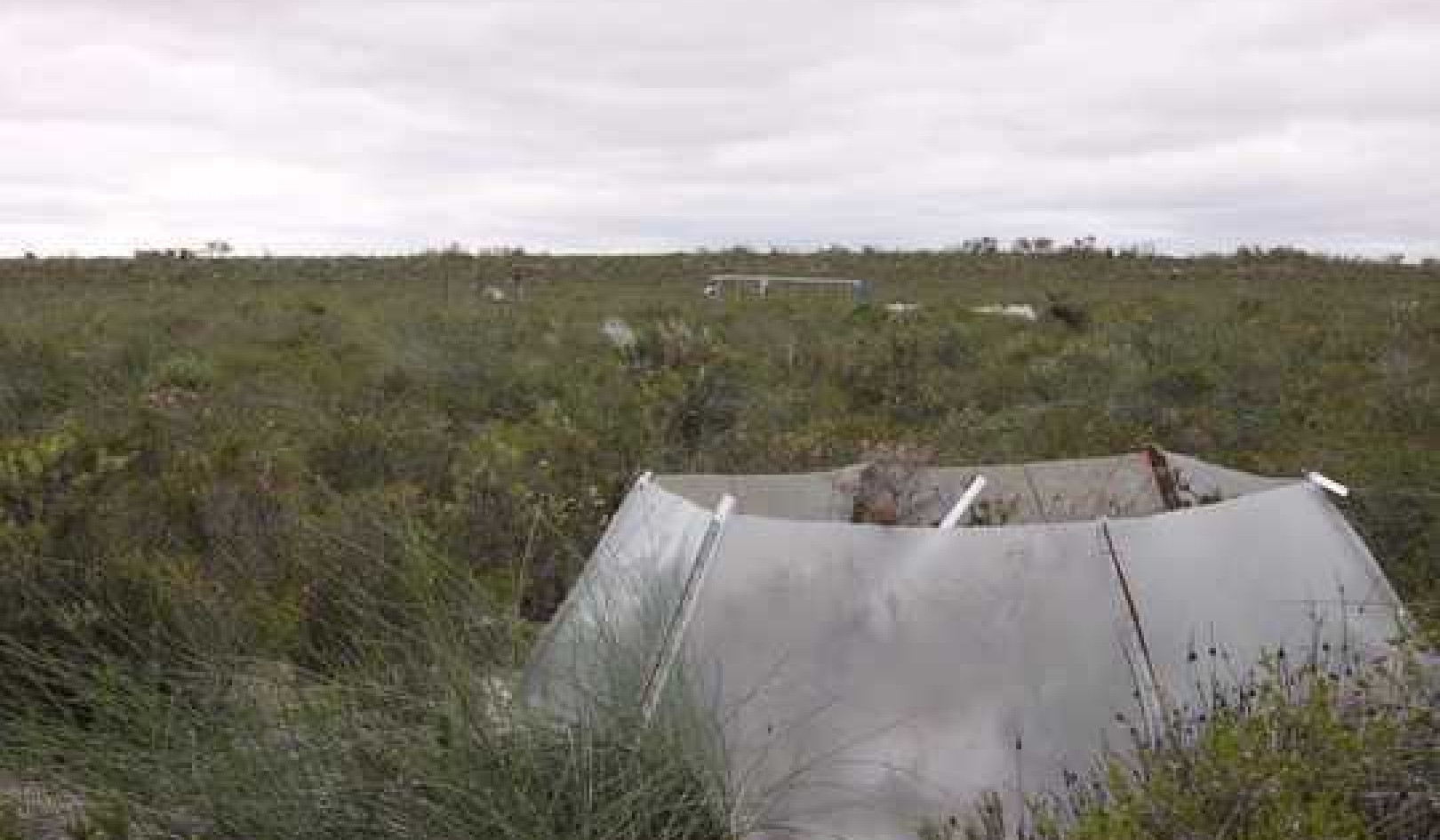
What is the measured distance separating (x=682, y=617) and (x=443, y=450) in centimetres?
473

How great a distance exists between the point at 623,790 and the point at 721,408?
706 cm

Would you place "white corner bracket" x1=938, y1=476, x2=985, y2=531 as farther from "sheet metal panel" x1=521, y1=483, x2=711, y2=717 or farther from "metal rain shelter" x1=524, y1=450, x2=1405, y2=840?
"sheet metal panel" x1=521, y1=483, x2=711, y2=717

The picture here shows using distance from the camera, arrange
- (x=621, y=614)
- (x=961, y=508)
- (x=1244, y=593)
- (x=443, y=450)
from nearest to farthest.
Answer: (x=1244, y=593) → (x=621, y=614) → (x=961, y=508) → (x=443, y=450)

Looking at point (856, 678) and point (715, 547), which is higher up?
Answer: point (715, 547)

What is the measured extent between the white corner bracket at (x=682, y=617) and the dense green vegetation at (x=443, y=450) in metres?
0.30

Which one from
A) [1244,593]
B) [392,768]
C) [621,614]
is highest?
[1244,593]

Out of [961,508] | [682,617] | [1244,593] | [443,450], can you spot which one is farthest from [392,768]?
[443,450]

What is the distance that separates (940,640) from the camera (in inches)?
150

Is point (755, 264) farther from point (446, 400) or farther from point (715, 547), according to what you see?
point (715, 547)

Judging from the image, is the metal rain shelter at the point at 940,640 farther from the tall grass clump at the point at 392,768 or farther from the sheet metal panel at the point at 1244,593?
the tall grass clump at the point at 392,768

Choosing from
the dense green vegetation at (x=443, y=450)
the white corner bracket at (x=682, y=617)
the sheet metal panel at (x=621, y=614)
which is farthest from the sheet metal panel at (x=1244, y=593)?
the sheet metal panel at (x=621, y=614)

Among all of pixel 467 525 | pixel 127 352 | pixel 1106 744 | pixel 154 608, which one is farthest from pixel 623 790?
pixel 127 352

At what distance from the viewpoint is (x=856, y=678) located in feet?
12.5

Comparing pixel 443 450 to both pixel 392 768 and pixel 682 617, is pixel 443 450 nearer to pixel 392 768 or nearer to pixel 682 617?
pixel 682 617
